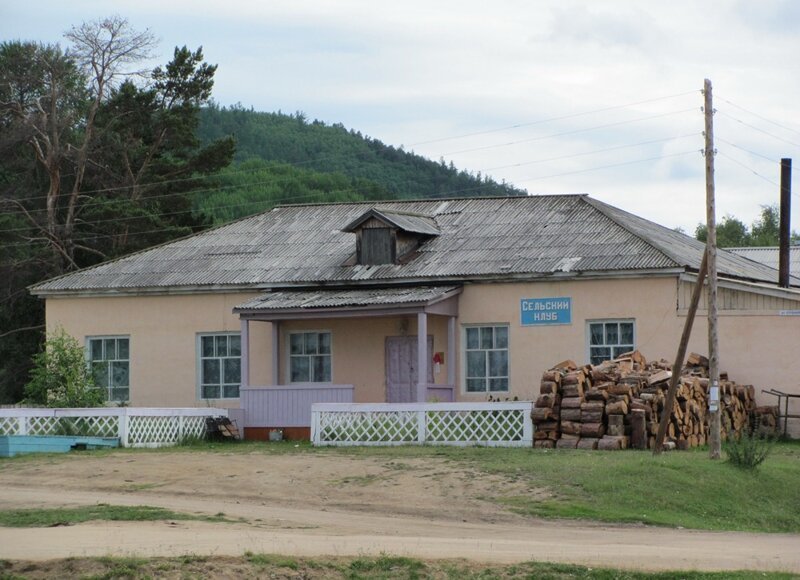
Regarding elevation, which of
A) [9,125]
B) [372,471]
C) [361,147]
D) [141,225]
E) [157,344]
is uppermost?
[361,147]

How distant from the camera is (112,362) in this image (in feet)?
105

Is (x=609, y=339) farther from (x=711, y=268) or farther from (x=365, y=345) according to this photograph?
(x=711, y=268)

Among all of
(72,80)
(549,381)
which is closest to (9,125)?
(72,80)

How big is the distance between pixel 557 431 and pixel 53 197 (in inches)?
1185

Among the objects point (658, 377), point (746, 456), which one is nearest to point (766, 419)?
point (658, 377)

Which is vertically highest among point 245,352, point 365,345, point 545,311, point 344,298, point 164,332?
point 344,298

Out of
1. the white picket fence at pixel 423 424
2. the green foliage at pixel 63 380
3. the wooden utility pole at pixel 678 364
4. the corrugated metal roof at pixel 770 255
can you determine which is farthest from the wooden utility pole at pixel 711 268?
the corrugated metal roof at pixel 770 255

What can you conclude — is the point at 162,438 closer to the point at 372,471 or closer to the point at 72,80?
the point at 372,471

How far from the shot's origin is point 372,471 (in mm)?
20453

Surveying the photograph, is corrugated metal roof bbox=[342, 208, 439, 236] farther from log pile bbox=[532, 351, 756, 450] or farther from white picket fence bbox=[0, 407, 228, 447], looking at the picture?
log pile bbox=[532, 351, 756, 450]

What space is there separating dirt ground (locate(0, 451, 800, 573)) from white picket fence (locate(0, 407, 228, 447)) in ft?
5.61

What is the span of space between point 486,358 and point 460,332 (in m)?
0.80

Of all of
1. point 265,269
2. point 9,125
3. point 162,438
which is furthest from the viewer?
point 9,125

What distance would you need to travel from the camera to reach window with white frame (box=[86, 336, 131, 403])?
31.7 meters
